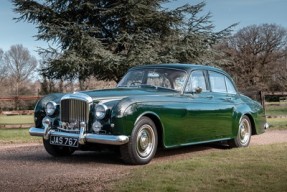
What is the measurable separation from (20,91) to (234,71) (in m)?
28.2

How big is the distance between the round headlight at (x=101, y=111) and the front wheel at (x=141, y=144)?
21.4 inches

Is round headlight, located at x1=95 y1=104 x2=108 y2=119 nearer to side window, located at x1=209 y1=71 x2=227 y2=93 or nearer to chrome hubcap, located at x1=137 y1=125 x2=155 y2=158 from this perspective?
chrome hubcap, located at x1=137 y1=125 x2=155 y2=158

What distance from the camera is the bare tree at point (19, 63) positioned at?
65562 millimetres

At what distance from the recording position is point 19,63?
66812 mm

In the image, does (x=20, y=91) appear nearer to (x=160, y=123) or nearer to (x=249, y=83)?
(x=249, y=83)

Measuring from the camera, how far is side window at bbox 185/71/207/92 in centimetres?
852

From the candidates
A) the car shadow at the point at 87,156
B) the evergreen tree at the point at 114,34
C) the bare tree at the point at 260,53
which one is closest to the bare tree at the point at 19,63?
the bare tree at the point at 260,53

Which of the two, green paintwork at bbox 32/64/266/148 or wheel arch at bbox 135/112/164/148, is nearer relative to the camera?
green paintwork at bbox 32/64/266/148

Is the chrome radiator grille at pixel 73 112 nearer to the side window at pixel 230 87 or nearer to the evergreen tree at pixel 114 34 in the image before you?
the side window at pixel 230 87

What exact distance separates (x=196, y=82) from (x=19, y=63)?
61.4 meters

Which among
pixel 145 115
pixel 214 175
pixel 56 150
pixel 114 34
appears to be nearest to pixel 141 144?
pixel 145 115

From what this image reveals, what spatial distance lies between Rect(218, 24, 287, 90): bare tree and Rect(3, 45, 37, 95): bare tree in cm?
2877

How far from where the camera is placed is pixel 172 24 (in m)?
26.8

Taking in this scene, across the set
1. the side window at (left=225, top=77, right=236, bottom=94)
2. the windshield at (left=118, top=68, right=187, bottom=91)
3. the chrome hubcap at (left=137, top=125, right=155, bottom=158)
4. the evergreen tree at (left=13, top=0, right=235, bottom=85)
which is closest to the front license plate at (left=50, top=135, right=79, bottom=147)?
the chrome hubcap at (left=137, top=125, right=155, bottom=158)
